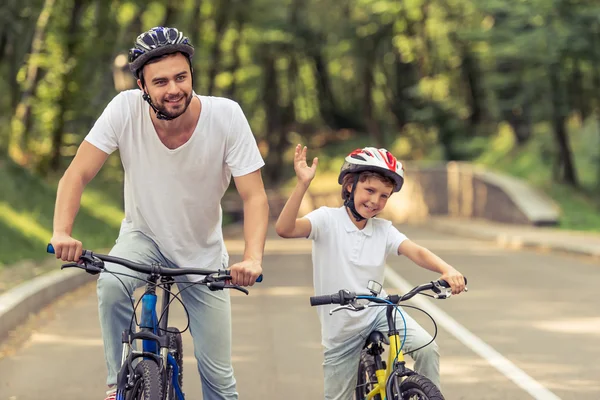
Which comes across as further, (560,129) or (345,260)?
(560,129)

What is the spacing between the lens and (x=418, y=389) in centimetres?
504

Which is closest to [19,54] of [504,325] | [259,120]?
[504,325]

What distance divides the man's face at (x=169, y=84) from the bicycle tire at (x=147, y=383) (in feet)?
3.33

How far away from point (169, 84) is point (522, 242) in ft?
70.7

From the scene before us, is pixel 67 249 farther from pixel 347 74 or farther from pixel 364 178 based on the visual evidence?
pixel 347 74

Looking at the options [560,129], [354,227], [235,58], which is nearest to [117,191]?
[560,129]

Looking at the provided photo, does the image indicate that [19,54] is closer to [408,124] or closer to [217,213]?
[217,213]

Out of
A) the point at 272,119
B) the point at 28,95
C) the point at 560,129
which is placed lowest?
the point at 560,129

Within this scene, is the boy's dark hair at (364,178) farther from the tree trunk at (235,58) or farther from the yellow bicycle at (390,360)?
the tree trunk at (235,58)

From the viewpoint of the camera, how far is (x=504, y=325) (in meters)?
11.9

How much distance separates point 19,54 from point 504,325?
48.4 feet

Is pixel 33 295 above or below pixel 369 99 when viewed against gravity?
below

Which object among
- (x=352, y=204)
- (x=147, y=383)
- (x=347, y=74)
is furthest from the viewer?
(x=347, y=74)

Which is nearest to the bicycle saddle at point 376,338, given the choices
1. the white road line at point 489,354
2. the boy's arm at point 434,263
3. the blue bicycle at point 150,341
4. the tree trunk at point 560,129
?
the boy's arm at point 434,263
